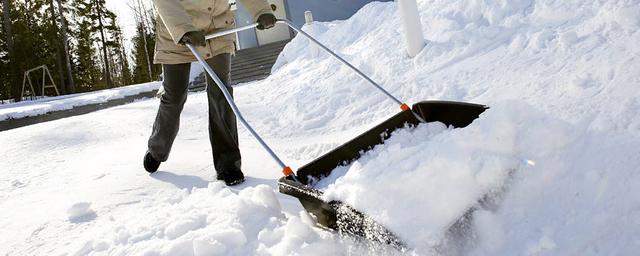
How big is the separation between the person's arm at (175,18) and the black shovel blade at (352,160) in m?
1.08

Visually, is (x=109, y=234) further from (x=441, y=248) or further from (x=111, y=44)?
(x=111, y=44)

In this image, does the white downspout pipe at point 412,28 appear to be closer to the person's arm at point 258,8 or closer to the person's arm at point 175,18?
the person's arm at point 258,8

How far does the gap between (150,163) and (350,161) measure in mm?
1756

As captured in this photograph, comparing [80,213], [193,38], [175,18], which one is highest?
[175,18]

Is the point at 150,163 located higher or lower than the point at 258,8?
lower

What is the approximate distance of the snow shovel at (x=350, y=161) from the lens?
148 cm

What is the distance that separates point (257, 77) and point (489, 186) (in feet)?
34.2

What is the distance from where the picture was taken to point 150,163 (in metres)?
3.21

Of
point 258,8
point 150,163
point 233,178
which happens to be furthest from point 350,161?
point 150,163

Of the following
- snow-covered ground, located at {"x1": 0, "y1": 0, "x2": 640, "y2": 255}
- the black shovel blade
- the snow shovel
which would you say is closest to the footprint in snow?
snow-covered ground, located at {"x1": 0, "y1": 0, "x2": 640, "y2": 255}

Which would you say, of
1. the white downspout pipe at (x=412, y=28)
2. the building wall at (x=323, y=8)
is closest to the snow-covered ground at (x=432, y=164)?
the white downspout pipe at (x=412, y=28)

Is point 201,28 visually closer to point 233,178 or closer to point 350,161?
point 233,178

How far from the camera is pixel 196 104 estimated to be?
682 cm

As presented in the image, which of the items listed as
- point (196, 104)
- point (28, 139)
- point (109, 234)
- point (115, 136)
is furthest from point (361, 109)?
point (28, 139)
